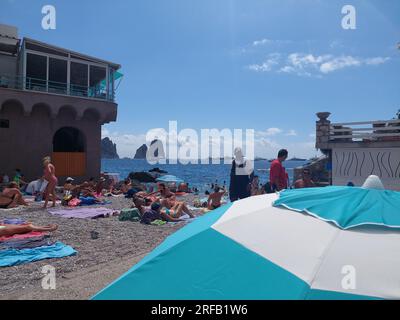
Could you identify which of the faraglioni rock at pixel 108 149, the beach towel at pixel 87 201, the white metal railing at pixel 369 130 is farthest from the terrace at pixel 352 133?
the faraglioni rock at pixel 108 149

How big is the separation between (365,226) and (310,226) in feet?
1.09

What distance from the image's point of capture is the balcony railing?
1834 centimetres

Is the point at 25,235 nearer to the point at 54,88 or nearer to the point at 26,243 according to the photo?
the point at 26,243

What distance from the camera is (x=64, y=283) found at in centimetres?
497

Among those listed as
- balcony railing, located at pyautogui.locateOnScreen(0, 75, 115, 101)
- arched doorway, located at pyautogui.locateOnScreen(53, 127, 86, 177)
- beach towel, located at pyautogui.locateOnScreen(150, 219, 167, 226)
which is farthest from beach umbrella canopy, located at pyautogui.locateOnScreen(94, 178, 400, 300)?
arched doorway, located at pyautogui.locateOnScreen(53, 127, 86, 177)

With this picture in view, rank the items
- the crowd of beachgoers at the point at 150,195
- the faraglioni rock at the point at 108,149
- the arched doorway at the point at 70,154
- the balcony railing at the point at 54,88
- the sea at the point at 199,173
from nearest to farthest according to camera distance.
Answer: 1. the crowd of beachgoers at the point at 150,195
2. the balcony railing at the point at 54,88
3. the arched doorway at the point at 70,154
4. the sea at the point at 199,173
5. the faraglioni rock at the point at 108,149

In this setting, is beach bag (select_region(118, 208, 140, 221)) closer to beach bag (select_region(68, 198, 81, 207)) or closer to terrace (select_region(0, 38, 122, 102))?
beach bag (select_region(68, 198, 81, 207))

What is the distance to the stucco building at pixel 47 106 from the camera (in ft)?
59.6

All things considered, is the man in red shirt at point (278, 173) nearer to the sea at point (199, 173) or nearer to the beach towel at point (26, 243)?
the beach towel at point (26, 243)

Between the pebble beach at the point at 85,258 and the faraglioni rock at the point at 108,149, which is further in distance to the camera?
the faraglioni rock at the point at 108,149

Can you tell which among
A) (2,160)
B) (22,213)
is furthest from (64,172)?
(22,213)

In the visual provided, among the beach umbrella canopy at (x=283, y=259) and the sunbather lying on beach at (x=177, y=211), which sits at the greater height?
the beach umbrella canopy at (x=283, y=259)

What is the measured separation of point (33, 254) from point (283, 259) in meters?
5.96
